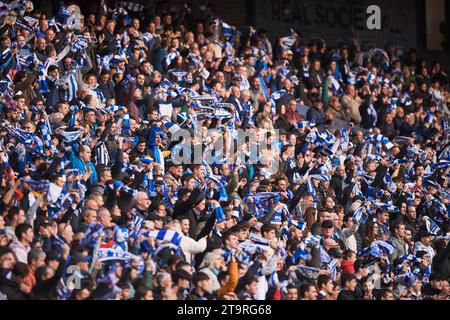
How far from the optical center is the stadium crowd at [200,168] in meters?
10.6

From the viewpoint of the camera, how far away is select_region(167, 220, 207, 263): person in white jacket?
1133 cm

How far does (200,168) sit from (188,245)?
1800 millimetres

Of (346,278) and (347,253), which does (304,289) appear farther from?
(347,253)

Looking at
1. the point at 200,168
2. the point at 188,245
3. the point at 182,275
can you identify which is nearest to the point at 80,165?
the point at 200,168

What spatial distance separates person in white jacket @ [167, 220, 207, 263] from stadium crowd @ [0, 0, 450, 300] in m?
0.03

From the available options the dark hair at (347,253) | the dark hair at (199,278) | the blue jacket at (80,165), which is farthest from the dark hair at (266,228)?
the blue jacket at (80,165)

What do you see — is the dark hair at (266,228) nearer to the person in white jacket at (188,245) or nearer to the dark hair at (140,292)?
the person in white jacket at (188,245)

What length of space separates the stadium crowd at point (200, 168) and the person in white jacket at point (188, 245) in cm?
3

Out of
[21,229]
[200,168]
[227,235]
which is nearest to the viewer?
[21,229]

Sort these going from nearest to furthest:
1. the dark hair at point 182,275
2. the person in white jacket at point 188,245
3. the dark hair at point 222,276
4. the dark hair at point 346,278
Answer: the dark hair at point 182,275, the dark hair at point 222,276, the person in white jacket at point 188,245, the dark hair at point 346,278

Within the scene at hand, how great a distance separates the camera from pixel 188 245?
11.4 metres

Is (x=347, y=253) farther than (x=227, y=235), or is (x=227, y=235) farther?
(x=347, y=253)
